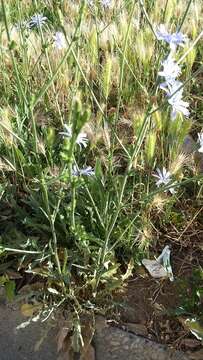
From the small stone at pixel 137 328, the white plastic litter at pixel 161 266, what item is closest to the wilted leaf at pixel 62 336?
the small stone at pixel 137 328

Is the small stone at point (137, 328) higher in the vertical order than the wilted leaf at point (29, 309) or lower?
lower

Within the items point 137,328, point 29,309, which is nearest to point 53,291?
point 29,309

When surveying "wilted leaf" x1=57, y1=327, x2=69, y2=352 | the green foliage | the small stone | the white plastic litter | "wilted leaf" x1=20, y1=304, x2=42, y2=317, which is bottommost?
"wilted leaf" x1=57, y1=327, x2=69, y2=352

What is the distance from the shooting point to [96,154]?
208cm

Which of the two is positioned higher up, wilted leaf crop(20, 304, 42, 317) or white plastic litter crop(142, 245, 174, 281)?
white plastic litter crop(142, 245, 174, 281)

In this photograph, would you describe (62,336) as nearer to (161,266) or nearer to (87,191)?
(161,266)

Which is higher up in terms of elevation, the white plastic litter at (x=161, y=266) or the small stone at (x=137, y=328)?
the white plastic litter at (x=161, y=266)

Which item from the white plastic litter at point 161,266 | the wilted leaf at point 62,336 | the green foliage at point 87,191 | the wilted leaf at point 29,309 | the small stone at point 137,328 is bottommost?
the wilted leaf at point 62,336

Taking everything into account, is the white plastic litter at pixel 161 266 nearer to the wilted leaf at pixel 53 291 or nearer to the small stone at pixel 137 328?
the small stone at pixel 137 328

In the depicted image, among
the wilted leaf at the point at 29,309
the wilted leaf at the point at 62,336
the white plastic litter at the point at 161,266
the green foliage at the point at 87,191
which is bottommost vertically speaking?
the wilted leaf at the point at 62,336

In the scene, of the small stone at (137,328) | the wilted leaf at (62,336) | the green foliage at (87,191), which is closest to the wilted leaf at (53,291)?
the green foliage at (87,191)

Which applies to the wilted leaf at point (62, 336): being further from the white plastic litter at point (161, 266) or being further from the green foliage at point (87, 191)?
the white plastic litter at point (161, 266)

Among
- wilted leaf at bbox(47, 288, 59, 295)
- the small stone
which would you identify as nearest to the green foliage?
wilted leaf at bbox(47, 288, 59, 295)

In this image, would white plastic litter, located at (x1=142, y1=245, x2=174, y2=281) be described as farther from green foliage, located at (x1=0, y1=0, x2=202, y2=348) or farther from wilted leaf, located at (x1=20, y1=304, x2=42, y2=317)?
wilted leaf, located at (x1=20, y1=304, x2=42, y2=317)
